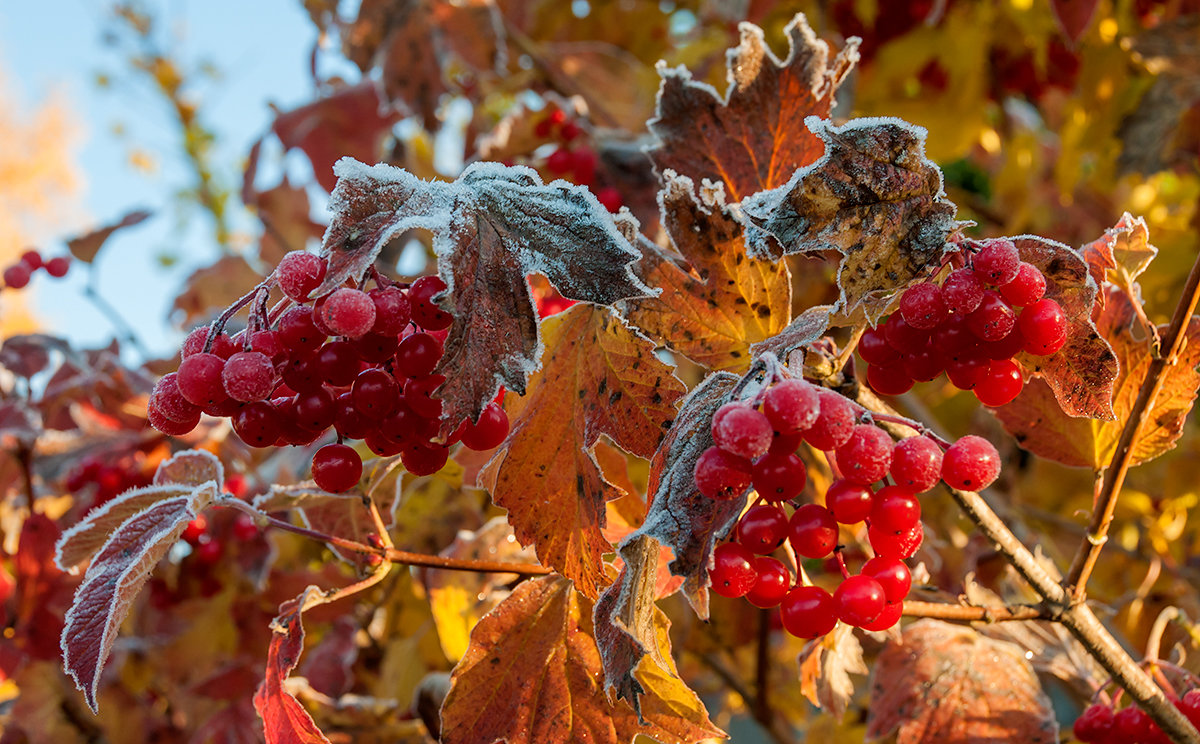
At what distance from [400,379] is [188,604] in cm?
119

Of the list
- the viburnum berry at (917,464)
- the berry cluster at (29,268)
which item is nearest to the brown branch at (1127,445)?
the viburnum berry at (917,464)

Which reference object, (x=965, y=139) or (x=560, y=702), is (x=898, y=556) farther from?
(x=965, y=139)

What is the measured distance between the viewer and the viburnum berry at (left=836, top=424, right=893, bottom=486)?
1.69ft

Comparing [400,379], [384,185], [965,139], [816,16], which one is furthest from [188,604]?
[965,139]

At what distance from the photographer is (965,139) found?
223 cm

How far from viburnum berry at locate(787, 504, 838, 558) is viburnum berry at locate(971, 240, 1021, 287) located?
177 millimetres

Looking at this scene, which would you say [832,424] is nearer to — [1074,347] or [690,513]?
[690,513]

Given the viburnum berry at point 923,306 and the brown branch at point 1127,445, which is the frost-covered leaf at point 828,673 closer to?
the brown branch at point 1127,445

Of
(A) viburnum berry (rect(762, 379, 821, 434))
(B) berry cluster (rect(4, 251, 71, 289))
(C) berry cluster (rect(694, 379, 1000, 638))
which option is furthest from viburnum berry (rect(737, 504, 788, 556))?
(B) berry cluster (rect(4, 251, 71, 289))

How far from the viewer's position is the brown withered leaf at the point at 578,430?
63 cm

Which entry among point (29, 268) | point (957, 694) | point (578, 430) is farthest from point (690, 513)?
point (29, 268)

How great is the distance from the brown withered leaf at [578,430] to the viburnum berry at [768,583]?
0.36ft

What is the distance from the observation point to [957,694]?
872 mm

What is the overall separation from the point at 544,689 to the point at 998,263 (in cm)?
49
